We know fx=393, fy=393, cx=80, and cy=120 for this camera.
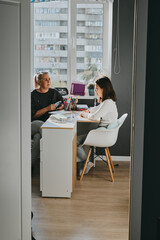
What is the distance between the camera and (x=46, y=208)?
3.98 m

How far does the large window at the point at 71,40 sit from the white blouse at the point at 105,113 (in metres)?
1.07

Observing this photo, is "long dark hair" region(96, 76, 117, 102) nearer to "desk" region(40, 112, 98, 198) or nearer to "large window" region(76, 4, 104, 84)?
"desk" region(40, 112, 98, 198)

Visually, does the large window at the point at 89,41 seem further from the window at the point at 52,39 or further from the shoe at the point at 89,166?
the shoe at the point at 89,166

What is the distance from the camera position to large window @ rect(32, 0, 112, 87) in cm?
578

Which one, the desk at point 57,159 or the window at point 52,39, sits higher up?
the window at point 52,39

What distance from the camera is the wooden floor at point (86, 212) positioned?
134 inches

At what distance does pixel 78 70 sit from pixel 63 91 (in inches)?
16.5

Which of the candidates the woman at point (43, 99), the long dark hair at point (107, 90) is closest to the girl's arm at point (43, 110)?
the woman at point (43, 99)

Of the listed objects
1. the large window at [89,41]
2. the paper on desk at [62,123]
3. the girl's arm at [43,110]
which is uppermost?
the large window at [89,41]
